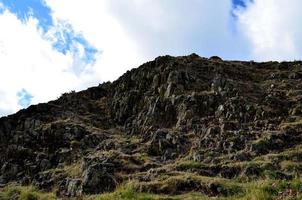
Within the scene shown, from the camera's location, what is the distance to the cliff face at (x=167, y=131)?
1502cm

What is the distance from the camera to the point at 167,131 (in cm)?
1792

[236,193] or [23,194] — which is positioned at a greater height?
[23,194]

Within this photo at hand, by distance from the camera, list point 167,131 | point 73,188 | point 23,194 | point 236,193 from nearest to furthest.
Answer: point 236,193 → point 73,188 → point 23,194 → point 167,131

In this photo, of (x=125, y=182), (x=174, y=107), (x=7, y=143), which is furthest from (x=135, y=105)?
(x=125, y=182)

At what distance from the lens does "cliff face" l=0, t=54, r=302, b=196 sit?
15016 mm

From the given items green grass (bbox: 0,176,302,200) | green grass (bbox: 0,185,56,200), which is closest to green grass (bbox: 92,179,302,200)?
green grass (bbox: 0,176,302,200)

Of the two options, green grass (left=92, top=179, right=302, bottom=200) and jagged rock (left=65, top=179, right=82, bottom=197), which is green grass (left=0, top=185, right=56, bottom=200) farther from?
green grass (left=92, top=179, right=302, bottom=200)

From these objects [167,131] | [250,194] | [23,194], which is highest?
[167,131]

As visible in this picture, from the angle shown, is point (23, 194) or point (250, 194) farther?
point (23, 194)

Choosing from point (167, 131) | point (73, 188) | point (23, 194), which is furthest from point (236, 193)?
point (23, 194)

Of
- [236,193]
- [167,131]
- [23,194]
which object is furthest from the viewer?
[167,131]

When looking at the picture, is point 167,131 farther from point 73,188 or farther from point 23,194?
point 23,194

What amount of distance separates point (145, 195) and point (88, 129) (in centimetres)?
621

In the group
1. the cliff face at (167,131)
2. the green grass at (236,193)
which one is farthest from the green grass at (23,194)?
the cliff face at (167,131)
